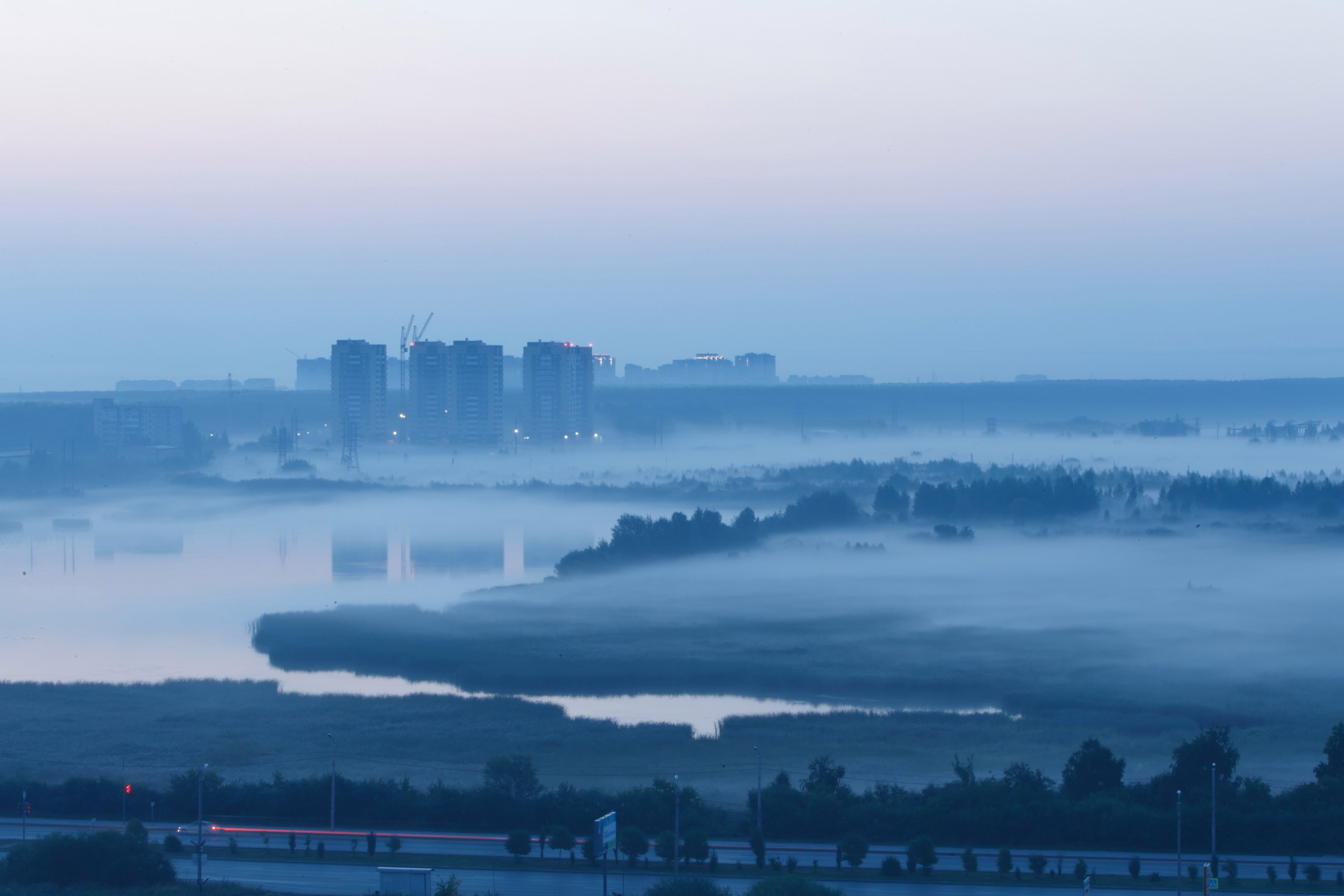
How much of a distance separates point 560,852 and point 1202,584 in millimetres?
17505

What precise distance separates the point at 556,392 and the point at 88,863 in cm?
5535

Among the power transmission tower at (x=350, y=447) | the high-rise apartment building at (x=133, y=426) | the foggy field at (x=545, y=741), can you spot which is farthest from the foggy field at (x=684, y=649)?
the high-rise apartment building at (x=133, y=426)

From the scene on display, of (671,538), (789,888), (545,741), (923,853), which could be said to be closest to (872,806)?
(923,853)

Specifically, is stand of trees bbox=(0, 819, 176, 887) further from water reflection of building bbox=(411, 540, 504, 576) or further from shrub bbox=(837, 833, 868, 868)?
water reflection of building bbox=(411, 540, 504, 576)

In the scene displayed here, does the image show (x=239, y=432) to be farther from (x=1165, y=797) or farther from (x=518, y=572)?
(x=1165, y=797)

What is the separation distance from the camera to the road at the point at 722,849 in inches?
366

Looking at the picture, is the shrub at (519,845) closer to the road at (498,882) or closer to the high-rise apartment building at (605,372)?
the road at (498,882)

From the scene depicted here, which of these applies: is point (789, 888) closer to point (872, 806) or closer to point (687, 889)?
point (687, 889)

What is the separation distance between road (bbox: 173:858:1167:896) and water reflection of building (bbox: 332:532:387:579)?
1858 cm

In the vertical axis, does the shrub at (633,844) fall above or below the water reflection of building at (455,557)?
below

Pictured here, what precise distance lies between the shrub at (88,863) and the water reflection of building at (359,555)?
18.8m

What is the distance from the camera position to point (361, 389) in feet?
213

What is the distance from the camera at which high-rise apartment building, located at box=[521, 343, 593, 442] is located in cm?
6303

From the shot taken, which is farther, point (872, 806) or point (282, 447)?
point (282, 447)
